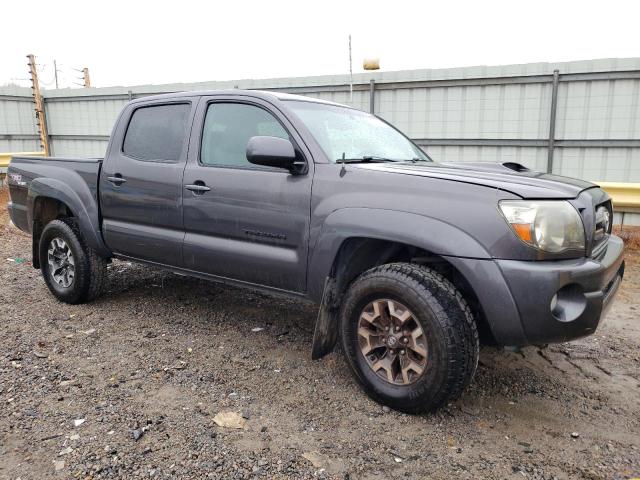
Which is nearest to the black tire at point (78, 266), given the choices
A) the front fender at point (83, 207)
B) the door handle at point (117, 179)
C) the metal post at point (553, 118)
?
the front fender at point (83, 207)

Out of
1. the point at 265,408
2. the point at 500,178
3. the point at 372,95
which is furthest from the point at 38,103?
the point at 500,178

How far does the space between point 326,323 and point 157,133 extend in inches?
84.8

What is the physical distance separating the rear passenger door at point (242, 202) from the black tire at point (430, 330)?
59cm

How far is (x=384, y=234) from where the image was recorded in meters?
2.84

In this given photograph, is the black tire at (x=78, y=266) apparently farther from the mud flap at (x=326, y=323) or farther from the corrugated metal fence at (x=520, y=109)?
the corrugated metal fence at (x=520, y=109)

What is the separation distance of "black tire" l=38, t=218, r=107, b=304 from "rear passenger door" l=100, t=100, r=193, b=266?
356mm

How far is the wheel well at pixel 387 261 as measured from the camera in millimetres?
2895

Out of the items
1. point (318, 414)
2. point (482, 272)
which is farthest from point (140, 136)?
point (482, 272)

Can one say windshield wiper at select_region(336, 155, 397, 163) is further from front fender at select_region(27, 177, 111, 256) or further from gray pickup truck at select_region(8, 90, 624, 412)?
front fender at select_region(27, 177, 111, 256)

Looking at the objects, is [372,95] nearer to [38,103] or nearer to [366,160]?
[366,160]

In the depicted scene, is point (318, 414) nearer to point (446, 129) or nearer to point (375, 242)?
point (375, 242)

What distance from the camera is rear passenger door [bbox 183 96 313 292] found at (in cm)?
325

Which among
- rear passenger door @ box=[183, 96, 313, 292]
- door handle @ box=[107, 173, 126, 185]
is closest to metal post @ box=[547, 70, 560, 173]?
rear passenger door @ box=[183, 96, 313, 292]

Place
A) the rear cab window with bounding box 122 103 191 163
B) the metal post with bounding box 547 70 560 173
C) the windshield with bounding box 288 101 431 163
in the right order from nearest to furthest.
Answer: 1. the windshield with bounding box 288 101 431 163
2. the rear cab window with bounding box 122 103 191 163
3. the metal post with bounding box 547 70 560 173
